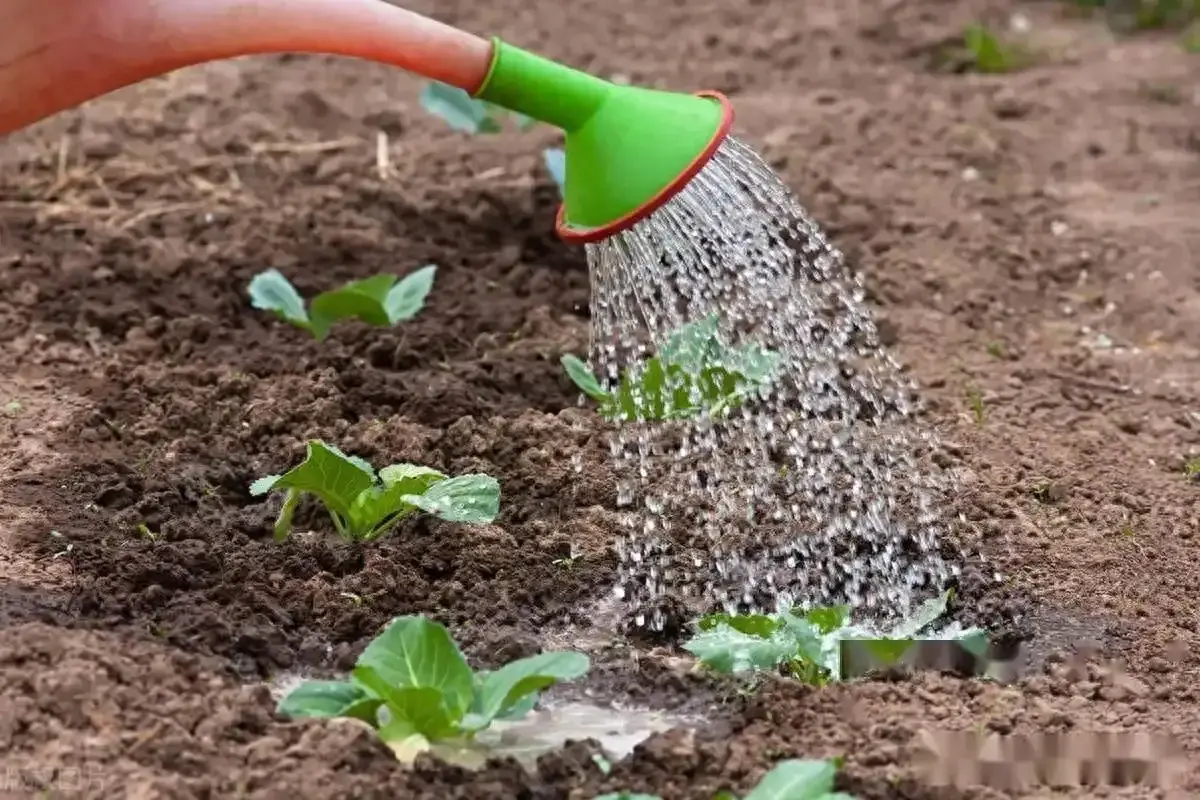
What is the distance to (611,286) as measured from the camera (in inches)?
131

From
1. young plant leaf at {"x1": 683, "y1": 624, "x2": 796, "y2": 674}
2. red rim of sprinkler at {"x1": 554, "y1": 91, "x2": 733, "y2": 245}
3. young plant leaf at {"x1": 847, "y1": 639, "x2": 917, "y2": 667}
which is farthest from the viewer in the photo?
red rim of sprinkler at {"x1": 554, "y1": 91, "x2": 733, "y2": 245}

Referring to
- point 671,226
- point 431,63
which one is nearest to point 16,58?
point 431,63

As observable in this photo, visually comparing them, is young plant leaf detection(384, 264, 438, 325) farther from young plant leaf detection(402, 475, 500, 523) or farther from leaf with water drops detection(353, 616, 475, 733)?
leaf with water drops detection(353, 616, 475, 733)

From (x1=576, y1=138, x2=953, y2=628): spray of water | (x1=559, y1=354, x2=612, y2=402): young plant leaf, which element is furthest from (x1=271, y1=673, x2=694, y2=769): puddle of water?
(x1=559, y1=354, x2=612, y2=402): young plant leaf

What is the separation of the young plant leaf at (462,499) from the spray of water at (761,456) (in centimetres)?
24

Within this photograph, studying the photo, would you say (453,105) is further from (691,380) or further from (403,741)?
(403,741)

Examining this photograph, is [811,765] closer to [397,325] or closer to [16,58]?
[16,58]

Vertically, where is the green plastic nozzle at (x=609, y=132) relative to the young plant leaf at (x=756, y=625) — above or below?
above

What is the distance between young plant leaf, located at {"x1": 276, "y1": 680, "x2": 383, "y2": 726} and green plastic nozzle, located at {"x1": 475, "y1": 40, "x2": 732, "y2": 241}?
835 millimetres

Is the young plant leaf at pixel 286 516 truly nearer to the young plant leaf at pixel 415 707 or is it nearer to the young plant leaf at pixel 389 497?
the young plant leaf at pixel 389 497

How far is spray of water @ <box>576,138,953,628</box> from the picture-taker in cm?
262

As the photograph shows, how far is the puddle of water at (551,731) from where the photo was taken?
6.82 feet

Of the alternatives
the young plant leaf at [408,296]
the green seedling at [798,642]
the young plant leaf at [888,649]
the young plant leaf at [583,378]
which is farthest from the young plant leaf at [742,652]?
the young plant leaf at [408,296]

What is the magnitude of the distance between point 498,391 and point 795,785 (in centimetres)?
135
